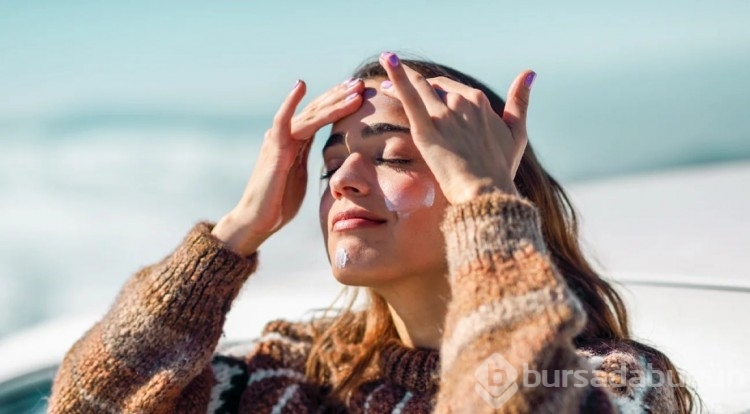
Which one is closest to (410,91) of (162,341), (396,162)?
(396,162)

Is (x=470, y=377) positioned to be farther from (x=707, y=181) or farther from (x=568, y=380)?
(x=707, y=181)

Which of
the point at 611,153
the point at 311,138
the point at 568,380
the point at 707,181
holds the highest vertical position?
the point at 611,153

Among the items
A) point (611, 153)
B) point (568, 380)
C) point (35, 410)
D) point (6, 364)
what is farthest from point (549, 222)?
point (611, 153)

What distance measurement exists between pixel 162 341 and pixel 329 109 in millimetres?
576

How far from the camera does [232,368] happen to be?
217cm

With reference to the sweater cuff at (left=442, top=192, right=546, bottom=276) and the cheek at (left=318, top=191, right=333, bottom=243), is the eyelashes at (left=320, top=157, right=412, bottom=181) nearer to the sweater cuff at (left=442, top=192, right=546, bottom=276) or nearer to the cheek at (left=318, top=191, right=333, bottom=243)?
the cheek at (left=318, top=191, right=333, bottom=243)

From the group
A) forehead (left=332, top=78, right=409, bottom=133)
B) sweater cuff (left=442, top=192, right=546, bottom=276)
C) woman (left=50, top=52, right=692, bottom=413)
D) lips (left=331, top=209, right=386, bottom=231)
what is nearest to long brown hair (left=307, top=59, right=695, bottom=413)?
woman (left=50, top=52, right=692, bottom=413)

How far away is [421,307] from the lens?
1904 mm

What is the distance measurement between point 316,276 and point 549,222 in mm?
1556

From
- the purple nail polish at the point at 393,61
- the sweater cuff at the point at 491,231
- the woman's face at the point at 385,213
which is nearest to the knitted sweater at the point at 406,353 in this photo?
the sweater cuff at the point at 491,231

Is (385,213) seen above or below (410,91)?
below

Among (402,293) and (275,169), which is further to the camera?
(275,169)

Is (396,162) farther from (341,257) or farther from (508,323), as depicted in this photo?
(508,323)

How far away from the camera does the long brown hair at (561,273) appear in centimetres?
200
